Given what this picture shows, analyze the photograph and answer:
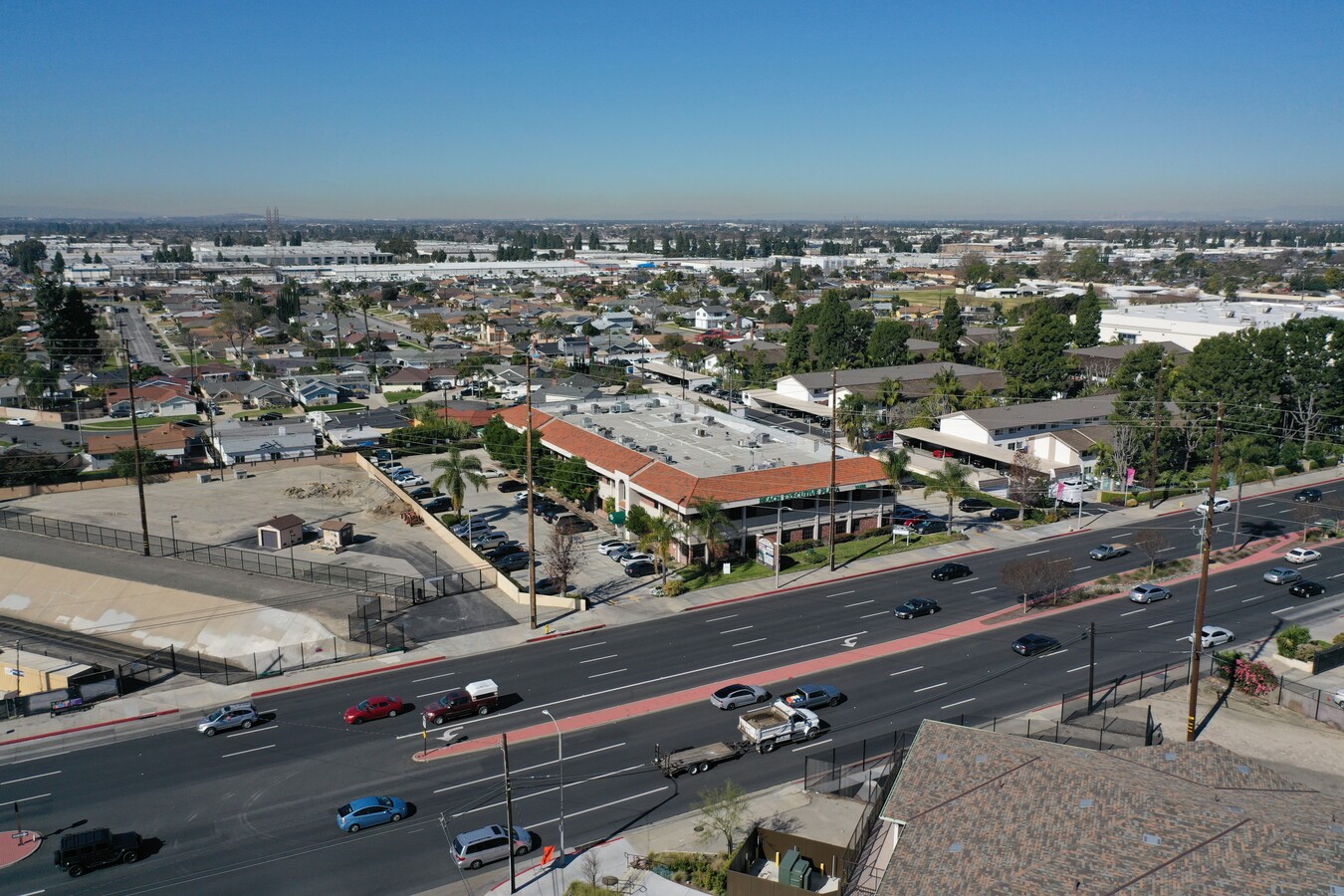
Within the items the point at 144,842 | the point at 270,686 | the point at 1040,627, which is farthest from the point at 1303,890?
the point at 270,686

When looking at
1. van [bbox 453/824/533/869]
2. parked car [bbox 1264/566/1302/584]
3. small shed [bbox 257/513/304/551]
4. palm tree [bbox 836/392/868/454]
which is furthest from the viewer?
palm tree [bbox 836/392/868/454]

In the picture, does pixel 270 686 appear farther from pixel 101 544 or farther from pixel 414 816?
pixel 101 544

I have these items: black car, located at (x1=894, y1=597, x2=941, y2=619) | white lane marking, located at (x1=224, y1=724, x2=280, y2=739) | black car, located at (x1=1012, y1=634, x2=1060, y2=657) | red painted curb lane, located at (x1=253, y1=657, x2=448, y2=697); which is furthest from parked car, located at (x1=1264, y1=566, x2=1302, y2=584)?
white lane marking, located at (x1=224, y1=724, x2=280, y2=739)

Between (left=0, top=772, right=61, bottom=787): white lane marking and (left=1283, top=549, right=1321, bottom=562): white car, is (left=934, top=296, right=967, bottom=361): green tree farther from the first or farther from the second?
(left=0, top=772, right=61, bottom=787): white lane marking

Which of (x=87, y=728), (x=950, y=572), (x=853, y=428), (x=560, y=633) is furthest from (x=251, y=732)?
(x=853, y=428)

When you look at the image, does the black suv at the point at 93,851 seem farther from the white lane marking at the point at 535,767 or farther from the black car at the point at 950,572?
the black car at the point at 950,572

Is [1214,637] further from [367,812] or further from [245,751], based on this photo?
[245,751]
